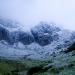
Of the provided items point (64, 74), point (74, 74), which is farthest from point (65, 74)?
point (74, 74)

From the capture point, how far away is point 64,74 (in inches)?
2360

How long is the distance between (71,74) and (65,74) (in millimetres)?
Answer: 3523

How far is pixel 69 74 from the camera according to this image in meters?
57.1

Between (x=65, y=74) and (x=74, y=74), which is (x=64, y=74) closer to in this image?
(x=65, y=74)

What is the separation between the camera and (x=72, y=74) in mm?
56656

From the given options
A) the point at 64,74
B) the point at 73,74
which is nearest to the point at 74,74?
the point at 73,74

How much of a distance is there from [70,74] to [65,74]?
318cm

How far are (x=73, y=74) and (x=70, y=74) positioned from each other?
0.62 m

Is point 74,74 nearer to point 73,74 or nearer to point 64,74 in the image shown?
point 73,74

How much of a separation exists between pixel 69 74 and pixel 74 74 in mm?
1363

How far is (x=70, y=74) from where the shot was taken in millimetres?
56688

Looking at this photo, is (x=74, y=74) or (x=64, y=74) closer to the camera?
(x=74, y=74)

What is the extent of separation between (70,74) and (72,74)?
16.3 inches

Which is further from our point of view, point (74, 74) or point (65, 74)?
point (65, 74)
